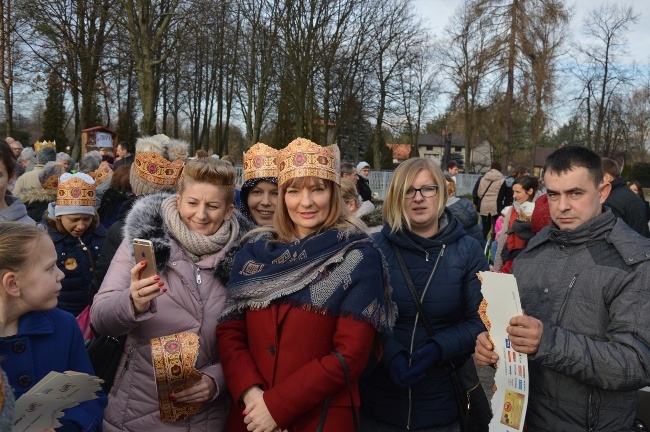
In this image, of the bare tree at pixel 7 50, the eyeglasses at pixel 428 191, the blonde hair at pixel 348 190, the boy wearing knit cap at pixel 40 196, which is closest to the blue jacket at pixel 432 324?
the eyeglasses at pixel 428 191

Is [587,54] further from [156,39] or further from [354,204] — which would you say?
[354,204]

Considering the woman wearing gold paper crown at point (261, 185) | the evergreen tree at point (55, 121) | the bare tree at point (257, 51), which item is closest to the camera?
the woman wearing gold paper crown at point (261, 185)

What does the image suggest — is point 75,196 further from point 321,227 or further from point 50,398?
point 50,398

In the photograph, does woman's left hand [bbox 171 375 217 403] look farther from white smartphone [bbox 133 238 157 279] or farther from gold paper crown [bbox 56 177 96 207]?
gold paper crown [bbox 56 177 96 207]

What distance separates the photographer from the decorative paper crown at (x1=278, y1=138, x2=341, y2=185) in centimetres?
272

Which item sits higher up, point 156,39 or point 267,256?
point 156,39

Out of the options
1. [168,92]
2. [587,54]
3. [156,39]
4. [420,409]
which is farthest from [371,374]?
[168,92]

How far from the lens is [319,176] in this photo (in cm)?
272

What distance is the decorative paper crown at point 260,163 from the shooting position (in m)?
3.78

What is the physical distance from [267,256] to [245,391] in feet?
1.98

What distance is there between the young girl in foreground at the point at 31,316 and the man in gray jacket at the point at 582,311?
1.78 m

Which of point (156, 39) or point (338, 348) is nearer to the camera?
point (338, 348)

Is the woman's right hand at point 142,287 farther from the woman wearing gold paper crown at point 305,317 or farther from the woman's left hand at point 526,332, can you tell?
the woman's left hand at point 526,332

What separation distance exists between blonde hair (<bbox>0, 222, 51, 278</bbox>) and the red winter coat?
0.93m
